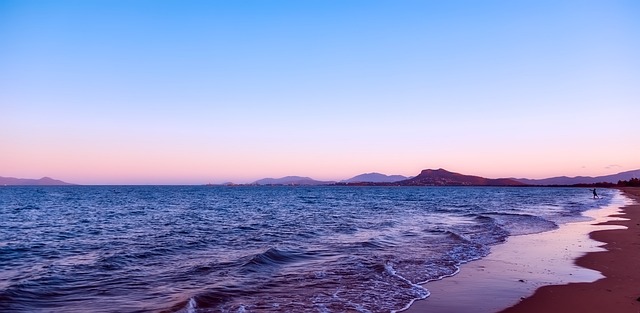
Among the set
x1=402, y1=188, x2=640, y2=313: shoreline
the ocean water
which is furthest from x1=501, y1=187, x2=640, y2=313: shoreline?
the ocean water

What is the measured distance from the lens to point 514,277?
13.0m

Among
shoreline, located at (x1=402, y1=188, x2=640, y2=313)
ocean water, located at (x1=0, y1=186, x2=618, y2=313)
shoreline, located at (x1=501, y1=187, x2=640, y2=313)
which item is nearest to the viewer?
shoreline, located at (x1=501, y1=187, x2=640, y2=313)

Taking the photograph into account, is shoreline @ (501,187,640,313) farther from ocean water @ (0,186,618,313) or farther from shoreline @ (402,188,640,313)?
ocean water @ (0,186,618,313)

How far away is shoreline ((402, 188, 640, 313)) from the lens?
10062mm

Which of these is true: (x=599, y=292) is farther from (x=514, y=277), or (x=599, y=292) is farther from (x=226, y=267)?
(x=226, y=267)

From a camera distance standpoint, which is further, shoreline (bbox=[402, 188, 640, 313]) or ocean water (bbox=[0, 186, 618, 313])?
ocean water (bbox=[0, 186, 618, 313])

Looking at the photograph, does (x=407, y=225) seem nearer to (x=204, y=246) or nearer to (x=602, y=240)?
(x=602, y=240)

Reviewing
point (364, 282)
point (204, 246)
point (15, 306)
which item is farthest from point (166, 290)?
point (204, 246)

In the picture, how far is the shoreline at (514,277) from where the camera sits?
10.1 metres

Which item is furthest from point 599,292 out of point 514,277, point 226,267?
point 226,267

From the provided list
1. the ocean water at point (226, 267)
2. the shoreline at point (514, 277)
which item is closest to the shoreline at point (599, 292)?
the shoreline at point (514, 277)

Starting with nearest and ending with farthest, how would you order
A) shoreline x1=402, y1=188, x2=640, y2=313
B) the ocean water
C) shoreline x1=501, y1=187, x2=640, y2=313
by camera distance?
shoreline x1=501, y1=187, x2=640, y2=313, shoreline x1=402, y1=188, x2=640, y2=313, the ocean water

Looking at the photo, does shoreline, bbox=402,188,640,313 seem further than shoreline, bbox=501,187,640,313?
Yes

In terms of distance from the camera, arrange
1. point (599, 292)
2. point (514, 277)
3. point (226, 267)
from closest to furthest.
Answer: point (599, 292), point (514, 277), point (226, 267)
